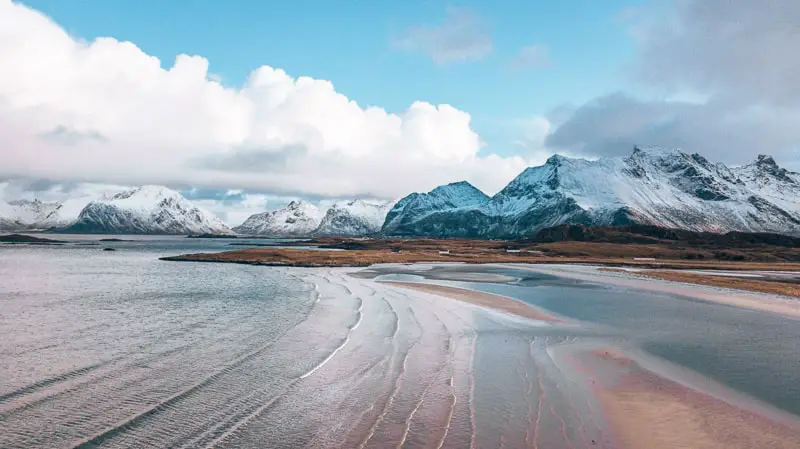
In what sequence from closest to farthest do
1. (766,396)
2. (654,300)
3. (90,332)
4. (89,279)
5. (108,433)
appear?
1. (108,433)
2. (766,396)
3. (90,332)
4. (654,300)
5. (89,279)

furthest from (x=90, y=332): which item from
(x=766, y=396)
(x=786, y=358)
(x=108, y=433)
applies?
(x=786, y=358)

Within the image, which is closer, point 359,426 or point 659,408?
point 359,426

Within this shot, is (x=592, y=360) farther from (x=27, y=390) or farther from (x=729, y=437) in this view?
(x=27, y=390)

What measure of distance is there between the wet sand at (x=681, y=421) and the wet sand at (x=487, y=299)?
21.9 metres

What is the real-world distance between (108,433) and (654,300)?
60.2 metres

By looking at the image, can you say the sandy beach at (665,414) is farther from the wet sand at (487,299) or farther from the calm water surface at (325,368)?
the wet sand at (487,299)

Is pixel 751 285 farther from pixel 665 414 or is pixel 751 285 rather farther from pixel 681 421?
pixel 681 421

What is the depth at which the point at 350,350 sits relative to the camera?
1293 inches

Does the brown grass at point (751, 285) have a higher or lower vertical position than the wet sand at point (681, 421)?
higher

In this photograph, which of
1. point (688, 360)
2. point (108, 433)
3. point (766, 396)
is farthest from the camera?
point (688, 360)

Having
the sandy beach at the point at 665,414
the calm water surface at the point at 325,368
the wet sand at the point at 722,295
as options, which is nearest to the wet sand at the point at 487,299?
the calm water surface at the point at 325,368

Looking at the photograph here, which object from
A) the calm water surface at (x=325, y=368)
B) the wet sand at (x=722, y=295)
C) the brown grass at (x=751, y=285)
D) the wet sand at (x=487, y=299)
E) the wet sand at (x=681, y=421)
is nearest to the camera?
the wet sand at (x=681, y=421)

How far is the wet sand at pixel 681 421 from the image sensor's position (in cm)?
1844

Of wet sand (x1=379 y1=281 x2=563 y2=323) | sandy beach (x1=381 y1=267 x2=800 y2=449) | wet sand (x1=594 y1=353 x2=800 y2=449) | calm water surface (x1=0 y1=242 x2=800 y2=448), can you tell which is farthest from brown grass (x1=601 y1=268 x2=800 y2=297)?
wet sand (x1=594 y1=353 x2=800 y2=449)
